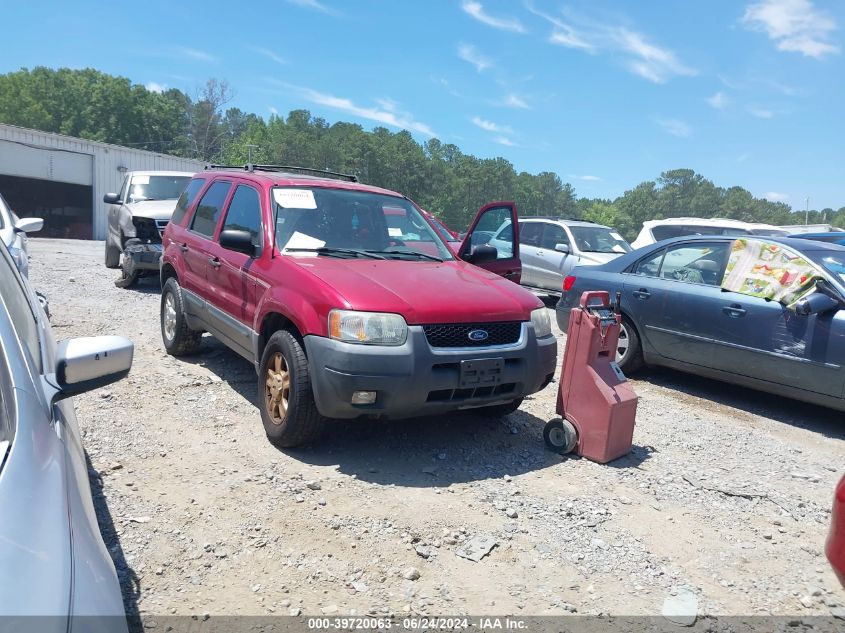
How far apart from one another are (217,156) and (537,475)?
78.5 meters

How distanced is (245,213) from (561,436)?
310 centimetres

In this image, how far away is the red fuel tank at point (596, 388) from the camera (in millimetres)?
4438

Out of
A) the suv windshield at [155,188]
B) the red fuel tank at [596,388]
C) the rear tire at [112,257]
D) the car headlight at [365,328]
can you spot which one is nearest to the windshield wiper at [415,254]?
the car headlight at [365,328]

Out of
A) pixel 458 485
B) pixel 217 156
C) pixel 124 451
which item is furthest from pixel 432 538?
pixel 217 156

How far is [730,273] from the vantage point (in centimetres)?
617

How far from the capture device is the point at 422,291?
4.27 metres

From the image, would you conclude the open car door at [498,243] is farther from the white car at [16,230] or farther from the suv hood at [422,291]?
the white car at [16,230]

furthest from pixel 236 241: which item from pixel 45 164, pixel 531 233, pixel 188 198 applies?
pixel 45 164

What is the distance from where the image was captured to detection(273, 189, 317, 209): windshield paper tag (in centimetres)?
506

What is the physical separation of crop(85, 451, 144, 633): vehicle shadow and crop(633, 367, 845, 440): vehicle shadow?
5353mm

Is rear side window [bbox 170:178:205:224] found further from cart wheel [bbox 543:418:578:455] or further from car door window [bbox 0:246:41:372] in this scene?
cart wheel [bbox 543:418:578:455]

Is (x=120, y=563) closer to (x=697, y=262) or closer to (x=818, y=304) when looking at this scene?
(x=818, y=304)

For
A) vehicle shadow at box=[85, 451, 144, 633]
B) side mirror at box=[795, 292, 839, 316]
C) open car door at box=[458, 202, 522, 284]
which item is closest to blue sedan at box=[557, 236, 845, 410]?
side mirror at box=[795, 292, 839, 316]

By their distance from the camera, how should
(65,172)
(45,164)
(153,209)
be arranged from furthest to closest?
(65,172) < (45,164) < (153,209)
